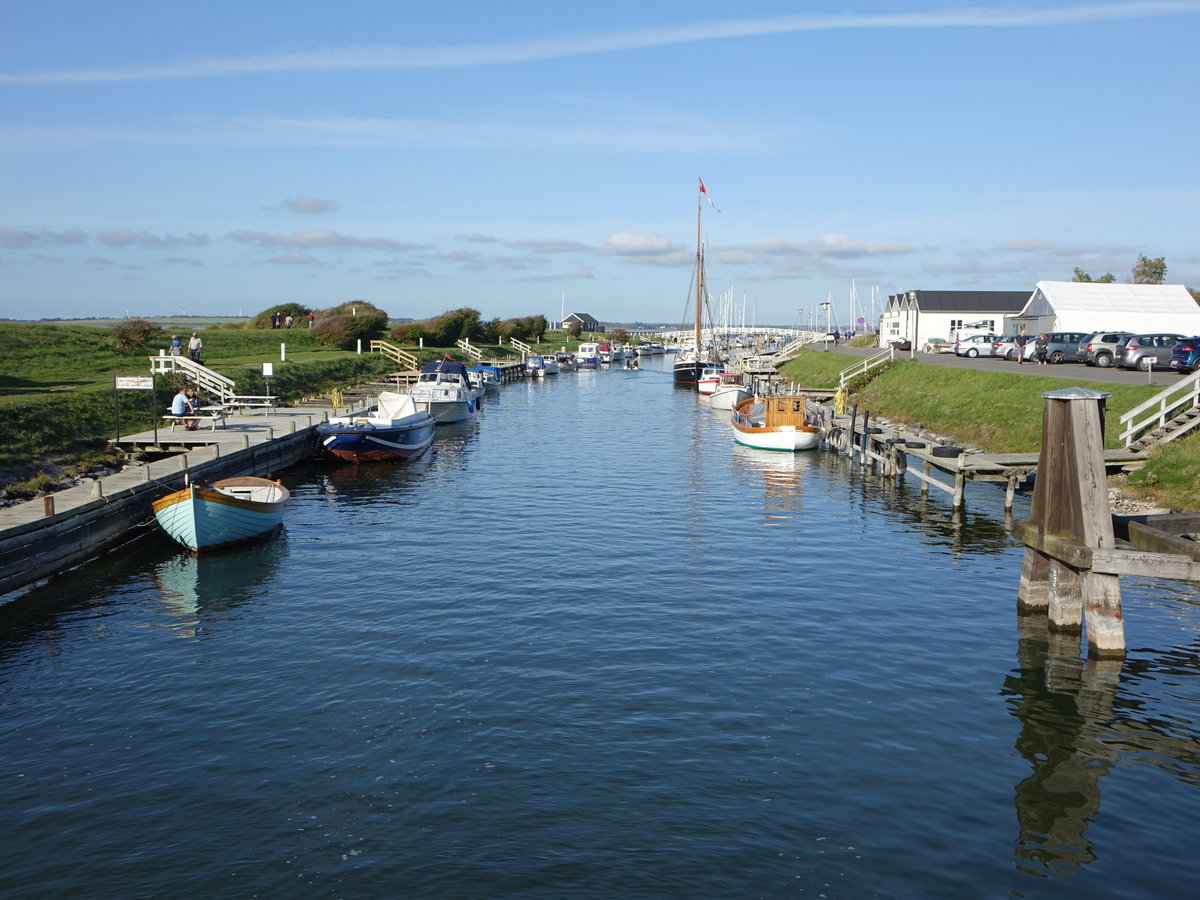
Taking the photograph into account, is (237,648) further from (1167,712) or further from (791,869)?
(1167,712)

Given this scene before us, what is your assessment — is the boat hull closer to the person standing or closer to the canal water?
the canal water

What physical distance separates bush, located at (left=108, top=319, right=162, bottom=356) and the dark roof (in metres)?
65.4

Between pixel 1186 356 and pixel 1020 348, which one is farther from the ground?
pixel 1020 348

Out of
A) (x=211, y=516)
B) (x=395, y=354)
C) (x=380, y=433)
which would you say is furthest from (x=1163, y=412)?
(x=395, y=354)

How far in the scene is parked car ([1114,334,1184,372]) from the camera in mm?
46688

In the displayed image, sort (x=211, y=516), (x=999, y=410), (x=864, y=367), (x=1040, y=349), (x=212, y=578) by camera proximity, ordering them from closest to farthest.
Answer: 1. (x=212, y=578)
2. (x=211, y=516)
3. (x=999, y=410)
4. (x=1040, y=349)
5. (x=864, y=367)

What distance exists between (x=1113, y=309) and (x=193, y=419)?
64219mm

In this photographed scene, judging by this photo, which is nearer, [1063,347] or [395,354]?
[1063,347]

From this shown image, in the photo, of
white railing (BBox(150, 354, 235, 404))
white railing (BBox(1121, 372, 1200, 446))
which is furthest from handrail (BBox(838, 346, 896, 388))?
white railing (BBox(150, 354, 235, 404))

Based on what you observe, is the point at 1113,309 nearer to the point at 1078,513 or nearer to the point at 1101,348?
the point at 1101,348

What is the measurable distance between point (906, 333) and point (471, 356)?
48471 mm

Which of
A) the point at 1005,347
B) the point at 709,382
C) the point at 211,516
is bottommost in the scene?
the point at 211,516

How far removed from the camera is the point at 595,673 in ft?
53.6

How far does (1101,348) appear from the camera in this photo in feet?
169
